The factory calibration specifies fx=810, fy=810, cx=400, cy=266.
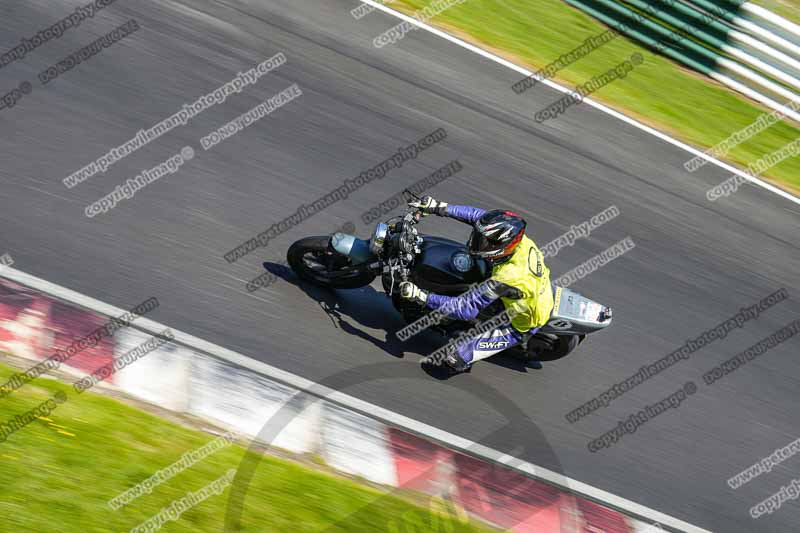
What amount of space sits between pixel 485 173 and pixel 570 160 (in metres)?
1.44

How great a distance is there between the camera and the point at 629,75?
1338 cm

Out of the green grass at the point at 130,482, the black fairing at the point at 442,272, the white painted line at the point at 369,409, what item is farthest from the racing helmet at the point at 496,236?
the green grass at the point at 130,482

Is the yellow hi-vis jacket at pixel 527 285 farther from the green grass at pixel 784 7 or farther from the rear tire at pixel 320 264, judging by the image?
the green grass at pixel 784 7

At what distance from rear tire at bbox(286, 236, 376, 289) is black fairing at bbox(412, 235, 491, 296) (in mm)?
498

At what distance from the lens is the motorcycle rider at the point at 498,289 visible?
7.50 meters

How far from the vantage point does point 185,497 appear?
20.6 feet

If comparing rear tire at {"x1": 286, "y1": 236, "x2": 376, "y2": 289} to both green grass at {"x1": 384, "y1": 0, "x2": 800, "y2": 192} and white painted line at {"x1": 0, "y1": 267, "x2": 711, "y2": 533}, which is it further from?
green grass at {"x1": 384, "y1": 0, "x2": 800, "y2": 192}

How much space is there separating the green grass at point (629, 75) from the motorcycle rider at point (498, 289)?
4.81 metres

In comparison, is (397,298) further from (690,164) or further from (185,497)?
(690,164)

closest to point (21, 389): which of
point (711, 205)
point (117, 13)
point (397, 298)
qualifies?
point (397, 298)

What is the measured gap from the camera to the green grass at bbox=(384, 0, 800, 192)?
1265cm

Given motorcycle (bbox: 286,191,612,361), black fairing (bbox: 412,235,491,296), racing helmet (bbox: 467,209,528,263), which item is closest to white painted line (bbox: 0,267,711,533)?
motorcycle (bbox: 286,191,612,361)

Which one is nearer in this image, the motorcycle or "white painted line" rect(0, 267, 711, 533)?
"white painted line" rect(0, 267, 711, 533)

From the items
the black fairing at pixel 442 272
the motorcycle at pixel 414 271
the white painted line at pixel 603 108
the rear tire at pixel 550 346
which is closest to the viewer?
the motorcycle at pixel 414 271
